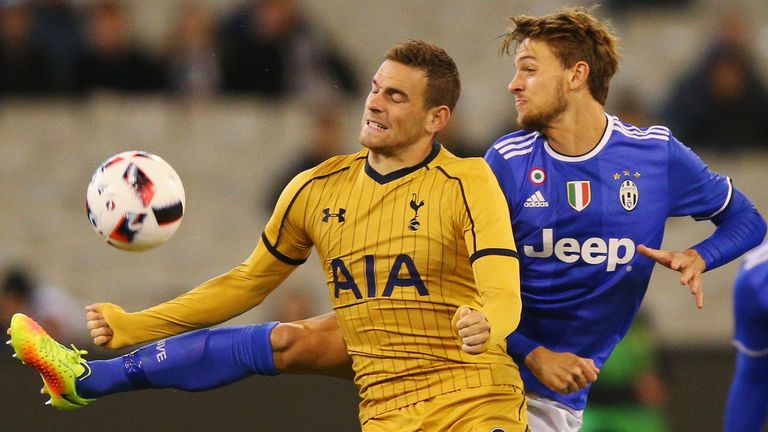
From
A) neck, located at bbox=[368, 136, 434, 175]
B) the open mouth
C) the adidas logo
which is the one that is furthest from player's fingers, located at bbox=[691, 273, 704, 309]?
the open mouth

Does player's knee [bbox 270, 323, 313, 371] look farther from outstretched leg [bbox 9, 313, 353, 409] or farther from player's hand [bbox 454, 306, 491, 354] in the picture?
player's hand [bbox 454, 306, 491, 354]

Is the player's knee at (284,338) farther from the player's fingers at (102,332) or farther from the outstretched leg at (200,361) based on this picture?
the player's fingers at (102,332)

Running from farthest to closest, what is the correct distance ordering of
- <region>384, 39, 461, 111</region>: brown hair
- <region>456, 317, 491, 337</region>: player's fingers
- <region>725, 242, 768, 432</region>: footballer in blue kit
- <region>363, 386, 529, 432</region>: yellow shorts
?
<region>725, 242, 768, 432</region>: footballer in blue kit, <region>384, 39, 461, 111</region>: brown hair, <region>363, 386, 529, 432</region>: yellow shorts, <region>456, 317, 491, 337</region>: player's fingers

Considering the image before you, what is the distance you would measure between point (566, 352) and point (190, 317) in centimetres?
141

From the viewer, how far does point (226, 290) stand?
5148 mm

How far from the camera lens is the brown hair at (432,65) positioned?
4.93 metres

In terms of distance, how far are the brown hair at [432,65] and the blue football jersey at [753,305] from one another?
211 centimetres

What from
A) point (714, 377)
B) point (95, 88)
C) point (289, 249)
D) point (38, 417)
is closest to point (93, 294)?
point (95, 88)

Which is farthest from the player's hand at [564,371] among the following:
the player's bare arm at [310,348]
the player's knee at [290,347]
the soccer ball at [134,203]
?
the soccer ball at [134,203]

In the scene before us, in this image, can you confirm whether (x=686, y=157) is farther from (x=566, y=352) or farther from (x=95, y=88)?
(x=95, y=88)

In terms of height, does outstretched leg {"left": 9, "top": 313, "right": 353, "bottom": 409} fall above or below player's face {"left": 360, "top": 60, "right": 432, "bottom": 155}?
below

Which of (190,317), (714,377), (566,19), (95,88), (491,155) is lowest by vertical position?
(714,377)

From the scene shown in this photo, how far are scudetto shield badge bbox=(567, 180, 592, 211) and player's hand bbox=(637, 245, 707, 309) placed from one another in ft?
0.86

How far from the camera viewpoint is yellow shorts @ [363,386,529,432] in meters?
4.79
